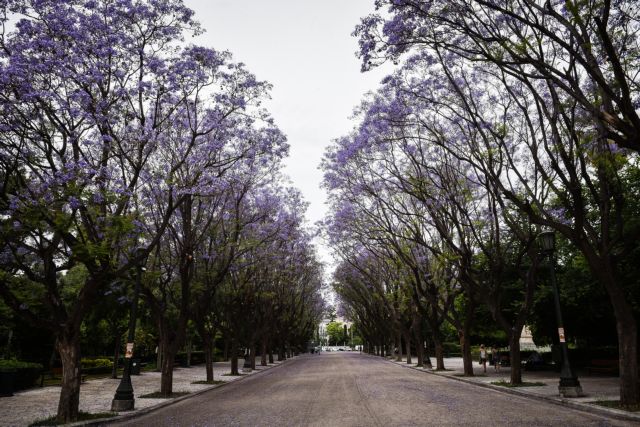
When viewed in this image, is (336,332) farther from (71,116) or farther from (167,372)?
(71,116)

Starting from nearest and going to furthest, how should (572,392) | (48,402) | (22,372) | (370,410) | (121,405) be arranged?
(370,410), (121,405), (572,392), (48,402), (22,372)

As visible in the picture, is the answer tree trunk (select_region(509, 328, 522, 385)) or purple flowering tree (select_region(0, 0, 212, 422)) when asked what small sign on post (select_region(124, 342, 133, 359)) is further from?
tree trunk (select_region(509, 328, 522, 385))

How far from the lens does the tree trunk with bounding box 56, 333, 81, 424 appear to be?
11.9 meters

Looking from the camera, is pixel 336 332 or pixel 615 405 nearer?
pixel 615 405

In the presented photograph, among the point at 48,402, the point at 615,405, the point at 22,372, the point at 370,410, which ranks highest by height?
the point at 22,372

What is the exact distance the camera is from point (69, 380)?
12.2m

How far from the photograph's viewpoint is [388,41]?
11266 mm

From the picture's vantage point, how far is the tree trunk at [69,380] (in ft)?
39.2

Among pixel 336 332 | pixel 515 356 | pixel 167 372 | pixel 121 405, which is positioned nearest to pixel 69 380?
pixel 121 405

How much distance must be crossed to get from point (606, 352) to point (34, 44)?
31090mm

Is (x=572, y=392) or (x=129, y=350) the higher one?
(x=129, y=350)

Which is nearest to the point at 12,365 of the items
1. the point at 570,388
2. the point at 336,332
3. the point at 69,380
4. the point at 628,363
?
the point at 69,380

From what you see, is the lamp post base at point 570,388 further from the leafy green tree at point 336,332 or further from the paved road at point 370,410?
the leafy green tree at point 336,332

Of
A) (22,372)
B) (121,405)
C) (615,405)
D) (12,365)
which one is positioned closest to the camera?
(615,405)
